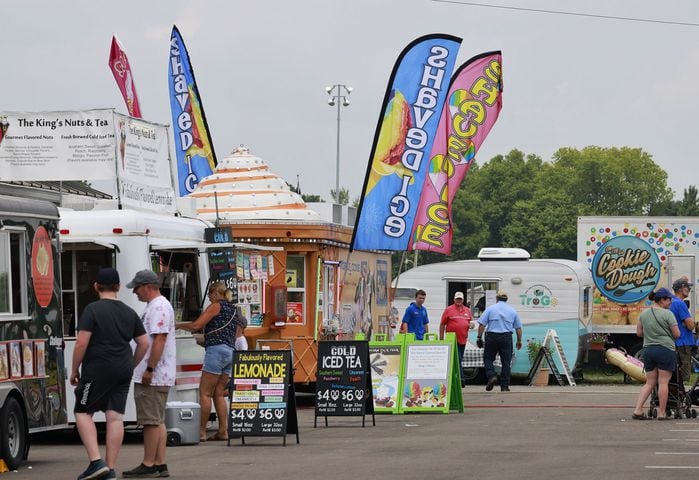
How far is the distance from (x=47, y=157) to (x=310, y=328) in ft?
19.6

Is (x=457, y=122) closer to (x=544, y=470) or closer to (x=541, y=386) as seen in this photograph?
(x=541, y=386)

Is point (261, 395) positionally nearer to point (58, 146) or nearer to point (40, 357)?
point (40, 357)

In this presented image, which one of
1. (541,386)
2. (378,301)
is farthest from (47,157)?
(541,386)

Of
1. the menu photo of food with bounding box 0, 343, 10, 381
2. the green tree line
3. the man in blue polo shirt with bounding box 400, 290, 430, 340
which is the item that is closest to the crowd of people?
the menu photo of food with bounding box 0, 343, 10, 381

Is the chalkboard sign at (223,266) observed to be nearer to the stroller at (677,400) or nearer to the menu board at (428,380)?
the menu board at (428,380)

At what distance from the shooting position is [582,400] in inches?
897

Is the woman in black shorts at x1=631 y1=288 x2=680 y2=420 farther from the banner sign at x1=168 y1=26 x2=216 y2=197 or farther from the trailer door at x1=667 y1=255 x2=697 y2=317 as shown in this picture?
the trailer door at x1=667 y1=255 x2=697 y2=317

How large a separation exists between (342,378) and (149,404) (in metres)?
5.93

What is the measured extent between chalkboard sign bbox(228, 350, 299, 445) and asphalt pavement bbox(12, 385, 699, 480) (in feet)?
0.75

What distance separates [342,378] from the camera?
17922mm

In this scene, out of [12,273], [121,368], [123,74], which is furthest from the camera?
[123,74]

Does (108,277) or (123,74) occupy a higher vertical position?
(123,74)

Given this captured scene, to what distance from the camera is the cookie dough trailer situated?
1296 centimetres

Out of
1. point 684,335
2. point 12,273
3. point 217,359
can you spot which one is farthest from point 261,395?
point 684,335
